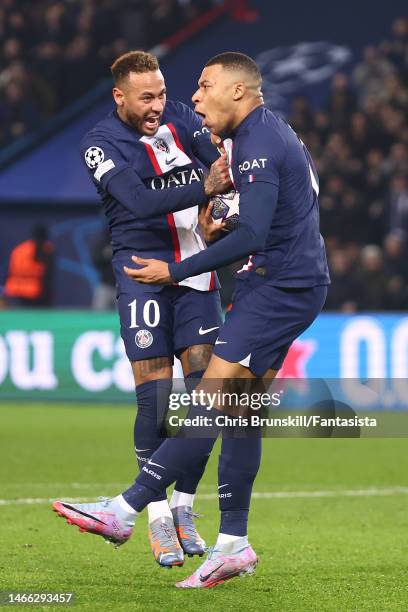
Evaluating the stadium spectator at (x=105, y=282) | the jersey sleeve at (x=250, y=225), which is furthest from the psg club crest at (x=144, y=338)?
the stadium spectator at (x=105, y=282)

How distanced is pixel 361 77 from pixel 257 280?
13.9 metres

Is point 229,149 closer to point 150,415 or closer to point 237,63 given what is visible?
point 237,63

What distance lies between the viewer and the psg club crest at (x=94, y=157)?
5891 mm

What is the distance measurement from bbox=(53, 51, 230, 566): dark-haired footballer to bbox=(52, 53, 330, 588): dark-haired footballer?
1.33 ft

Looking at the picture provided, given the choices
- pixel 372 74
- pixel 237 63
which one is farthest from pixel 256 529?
pixel 372 74

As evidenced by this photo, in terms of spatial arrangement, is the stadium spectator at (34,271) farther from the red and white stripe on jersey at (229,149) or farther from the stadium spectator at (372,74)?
the red and white stripe on jersey at (229,149)

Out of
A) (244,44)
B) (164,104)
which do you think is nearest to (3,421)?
(164,104)

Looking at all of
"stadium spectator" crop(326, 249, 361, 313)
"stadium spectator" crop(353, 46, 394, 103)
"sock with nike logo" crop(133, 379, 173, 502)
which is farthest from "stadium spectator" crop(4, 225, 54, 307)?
"sock with nike logo" crop(133, 379, 173, 502)

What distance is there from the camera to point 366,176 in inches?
677

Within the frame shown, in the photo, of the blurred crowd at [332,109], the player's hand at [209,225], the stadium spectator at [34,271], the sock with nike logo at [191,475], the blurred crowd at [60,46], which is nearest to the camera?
the player's hand at [209,225]

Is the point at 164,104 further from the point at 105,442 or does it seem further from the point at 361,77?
the point at 361,77

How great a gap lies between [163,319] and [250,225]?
1.14m

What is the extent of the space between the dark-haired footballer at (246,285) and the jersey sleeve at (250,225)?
55 mm

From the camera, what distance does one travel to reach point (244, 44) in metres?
21.4
